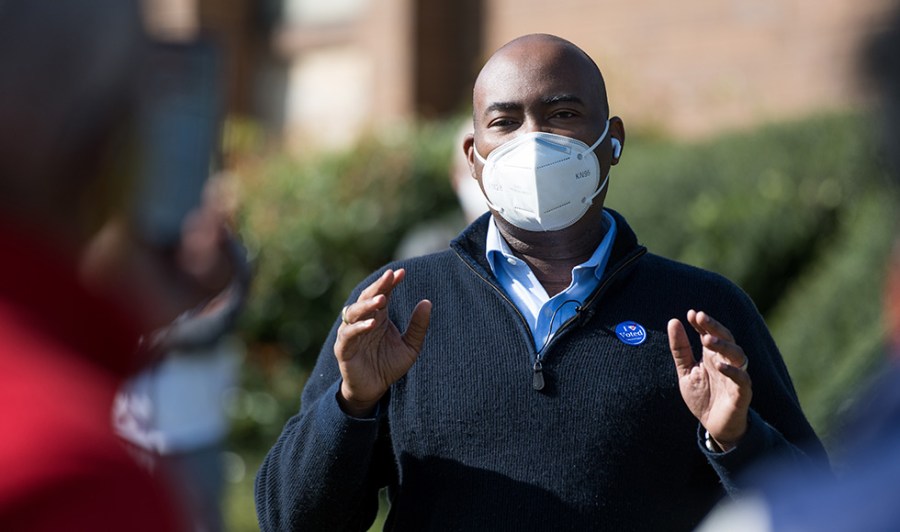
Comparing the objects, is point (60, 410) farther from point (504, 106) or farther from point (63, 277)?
point (504, 106)

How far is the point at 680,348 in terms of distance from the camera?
9.50 feet

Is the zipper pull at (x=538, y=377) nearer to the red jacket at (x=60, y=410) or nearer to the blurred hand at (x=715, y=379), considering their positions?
the blurred hand at (x=715, y=379)

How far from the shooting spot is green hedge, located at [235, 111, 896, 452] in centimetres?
683

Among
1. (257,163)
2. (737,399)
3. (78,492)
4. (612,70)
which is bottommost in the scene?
(257,163)

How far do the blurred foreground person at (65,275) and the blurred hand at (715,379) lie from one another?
157cm

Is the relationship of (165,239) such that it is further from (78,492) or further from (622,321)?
(78,492)

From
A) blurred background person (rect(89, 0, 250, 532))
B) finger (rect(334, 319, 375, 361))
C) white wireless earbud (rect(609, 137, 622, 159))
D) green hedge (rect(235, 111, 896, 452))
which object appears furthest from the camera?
green hedge (rect(235, 111, 896, 452))

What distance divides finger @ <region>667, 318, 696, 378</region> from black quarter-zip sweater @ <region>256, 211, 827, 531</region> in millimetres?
138

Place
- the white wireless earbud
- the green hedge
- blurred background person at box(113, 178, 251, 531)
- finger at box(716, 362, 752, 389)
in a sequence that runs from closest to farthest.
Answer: finger at box(716, 362, 752, 389), the white wireless earbud, blurred background person at box(113, 178, 251, 531), the green hedge

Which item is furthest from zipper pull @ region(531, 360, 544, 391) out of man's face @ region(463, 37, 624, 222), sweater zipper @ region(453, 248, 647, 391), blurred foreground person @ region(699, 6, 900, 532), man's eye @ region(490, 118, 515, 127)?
blurred foreground person @ region(699, 6, 900, 532)

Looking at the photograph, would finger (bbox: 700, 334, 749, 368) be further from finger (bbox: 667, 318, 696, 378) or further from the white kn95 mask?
the white kn95 mask

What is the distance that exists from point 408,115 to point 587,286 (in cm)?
797

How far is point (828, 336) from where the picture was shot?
6793 mm

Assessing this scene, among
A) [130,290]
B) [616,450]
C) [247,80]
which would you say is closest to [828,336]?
[616,450]
